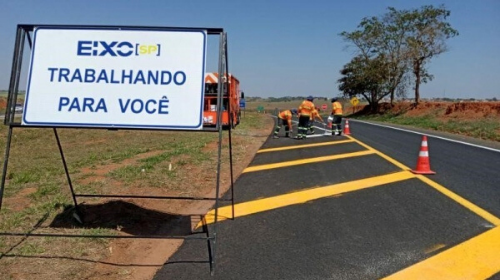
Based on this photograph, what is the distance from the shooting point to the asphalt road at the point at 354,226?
12.9 feet

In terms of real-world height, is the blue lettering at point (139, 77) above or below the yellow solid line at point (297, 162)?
above

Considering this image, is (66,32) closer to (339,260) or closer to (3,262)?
(3,262)

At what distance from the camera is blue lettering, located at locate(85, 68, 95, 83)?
4273 mm

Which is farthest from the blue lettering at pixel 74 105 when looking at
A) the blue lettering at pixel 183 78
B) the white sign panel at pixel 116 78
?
the blue lettering at pixel 183 78

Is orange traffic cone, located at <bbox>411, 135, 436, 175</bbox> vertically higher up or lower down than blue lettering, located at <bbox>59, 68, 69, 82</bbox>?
lower down

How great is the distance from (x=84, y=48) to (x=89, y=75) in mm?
289

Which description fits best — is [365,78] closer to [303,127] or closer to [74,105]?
[303,127]

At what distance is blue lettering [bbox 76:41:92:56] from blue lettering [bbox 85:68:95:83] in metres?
0.18

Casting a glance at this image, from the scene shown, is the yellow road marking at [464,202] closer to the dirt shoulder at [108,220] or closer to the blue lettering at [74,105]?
the dirt shoulder at [108,220]

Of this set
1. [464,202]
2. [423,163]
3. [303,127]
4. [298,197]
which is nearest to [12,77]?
[298,197]

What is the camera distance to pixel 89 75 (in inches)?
169

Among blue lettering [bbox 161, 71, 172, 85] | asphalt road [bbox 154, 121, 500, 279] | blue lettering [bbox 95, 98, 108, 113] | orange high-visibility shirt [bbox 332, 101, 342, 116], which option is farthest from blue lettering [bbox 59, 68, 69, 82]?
orange high-visibility shirt [bbox 332, 101, 342, 116]

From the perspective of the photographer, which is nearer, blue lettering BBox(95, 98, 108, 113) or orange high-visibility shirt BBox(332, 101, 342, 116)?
blue lettering BBox(95, 98, 108, 113)

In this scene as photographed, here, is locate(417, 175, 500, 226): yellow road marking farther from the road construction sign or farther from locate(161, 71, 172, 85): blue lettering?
the road construction sign
